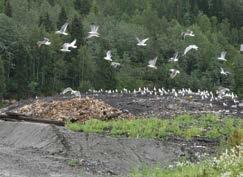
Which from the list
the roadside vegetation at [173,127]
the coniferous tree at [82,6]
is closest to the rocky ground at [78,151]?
the roadside vegetation at [173,127]

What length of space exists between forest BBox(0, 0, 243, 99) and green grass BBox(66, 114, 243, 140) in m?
59.0

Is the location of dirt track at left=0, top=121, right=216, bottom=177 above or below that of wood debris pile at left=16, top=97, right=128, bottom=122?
above

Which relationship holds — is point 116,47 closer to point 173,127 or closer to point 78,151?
point 173,127

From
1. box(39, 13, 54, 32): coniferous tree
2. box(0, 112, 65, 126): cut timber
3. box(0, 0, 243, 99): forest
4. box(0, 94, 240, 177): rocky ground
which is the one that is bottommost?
box(0, 0, 243, 99): forest

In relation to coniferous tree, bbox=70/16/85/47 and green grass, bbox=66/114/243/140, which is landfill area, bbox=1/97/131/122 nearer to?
green grass, bbox=66/114/243/140

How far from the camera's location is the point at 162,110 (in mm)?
29359

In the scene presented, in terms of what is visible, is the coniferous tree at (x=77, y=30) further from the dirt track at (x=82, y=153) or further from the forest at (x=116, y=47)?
the dirt track at (x=82, y=153)

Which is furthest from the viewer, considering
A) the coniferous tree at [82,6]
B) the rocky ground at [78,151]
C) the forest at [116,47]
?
the coniferous tree at [82,6]

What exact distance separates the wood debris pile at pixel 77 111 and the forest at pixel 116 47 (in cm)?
5389

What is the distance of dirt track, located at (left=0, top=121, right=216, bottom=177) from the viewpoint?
19062 mm

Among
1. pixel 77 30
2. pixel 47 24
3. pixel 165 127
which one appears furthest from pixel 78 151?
pixel 47 24

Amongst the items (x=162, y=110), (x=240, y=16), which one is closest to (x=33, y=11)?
(x=240, y=16)

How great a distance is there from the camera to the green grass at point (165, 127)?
78.6ft

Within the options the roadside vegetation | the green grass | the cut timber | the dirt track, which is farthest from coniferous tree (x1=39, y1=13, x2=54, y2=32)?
the dirt track
